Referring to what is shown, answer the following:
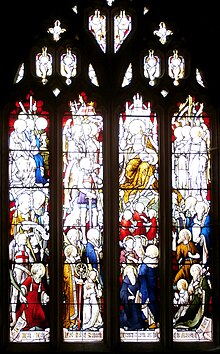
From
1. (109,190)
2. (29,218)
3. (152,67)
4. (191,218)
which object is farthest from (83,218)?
(152,67)

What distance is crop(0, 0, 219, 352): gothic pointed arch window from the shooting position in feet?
28.4

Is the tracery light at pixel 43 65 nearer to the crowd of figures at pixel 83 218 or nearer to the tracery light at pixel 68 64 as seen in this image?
the tracery light at pixel 68 64

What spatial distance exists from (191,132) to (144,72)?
78 cm

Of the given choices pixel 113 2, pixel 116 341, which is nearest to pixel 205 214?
pixel 116 341

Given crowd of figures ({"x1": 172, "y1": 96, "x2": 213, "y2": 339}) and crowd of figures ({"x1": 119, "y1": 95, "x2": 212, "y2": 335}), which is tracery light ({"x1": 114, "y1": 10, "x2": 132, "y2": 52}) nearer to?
crowd of figures ({"x1": 119, "y1": 95, "x2": 212, "y2": 335})

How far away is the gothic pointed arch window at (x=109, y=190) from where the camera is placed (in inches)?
341

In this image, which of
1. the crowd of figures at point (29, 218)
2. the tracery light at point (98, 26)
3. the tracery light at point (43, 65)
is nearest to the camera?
the crowd of figures at point (29, 218)

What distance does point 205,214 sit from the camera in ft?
29.1

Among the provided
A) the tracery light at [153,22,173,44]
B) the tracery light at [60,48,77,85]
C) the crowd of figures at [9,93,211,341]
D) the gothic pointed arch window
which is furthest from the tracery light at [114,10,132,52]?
the crowd of figures at [9,93,211,341]

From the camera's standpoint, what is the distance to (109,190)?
8.78 metres

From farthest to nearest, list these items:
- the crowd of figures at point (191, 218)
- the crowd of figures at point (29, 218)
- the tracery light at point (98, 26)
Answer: the tracery light at point (98, 26) → the crowd of figures at point (191, 218) → the crowd of figures at point (29, 218)

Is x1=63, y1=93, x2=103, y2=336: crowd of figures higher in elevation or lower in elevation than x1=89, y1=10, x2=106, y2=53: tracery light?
lower

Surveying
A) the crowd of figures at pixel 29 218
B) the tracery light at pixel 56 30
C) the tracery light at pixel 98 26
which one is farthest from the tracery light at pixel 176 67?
the crowd of figures at pixel 29 218

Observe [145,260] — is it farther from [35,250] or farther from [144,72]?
[144,72]
